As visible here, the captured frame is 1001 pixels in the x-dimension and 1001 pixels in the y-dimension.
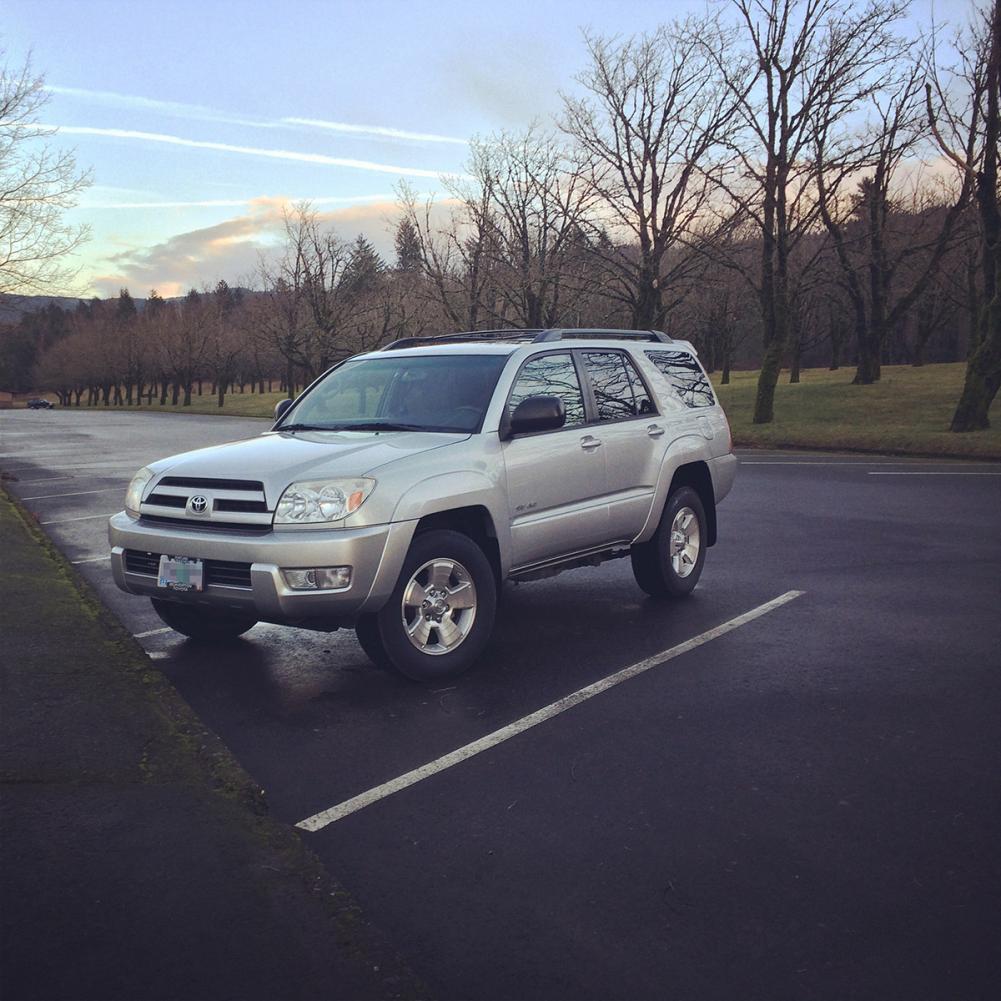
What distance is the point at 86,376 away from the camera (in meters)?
127

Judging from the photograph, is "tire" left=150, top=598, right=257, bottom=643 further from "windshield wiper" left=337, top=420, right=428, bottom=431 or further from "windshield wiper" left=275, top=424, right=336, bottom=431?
"windshield wiper" left=337, top=420, right=428, bottom=431

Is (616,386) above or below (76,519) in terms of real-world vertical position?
above

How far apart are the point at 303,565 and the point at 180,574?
83 cm

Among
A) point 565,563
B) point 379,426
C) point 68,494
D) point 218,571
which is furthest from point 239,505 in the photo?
point 68,494

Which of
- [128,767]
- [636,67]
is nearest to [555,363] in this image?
[128,767]

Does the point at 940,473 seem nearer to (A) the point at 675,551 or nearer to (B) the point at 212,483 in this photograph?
(A) the point at 675,551

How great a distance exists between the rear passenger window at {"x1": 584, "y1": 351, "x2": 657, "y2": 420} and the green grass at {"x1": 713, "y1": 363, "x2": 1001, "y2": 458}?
15500 mm

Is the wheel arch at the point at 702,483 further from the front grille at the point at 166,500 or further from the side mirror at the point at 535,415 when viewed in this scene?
the front grille at the point at 166,500

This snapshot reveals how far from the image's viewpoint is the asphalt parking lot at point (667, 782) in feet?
10.3

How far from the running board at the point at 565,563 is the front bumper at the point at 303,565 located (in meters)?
1.17

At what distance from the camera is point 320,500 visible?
5523 millimetres

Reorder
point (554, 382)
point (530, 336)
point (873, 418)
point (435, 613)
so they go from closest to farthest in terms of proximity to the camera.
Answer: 1. point (435, 613)
2. point (554, 382)
3. point (530, 336)
4. point (873, 418)

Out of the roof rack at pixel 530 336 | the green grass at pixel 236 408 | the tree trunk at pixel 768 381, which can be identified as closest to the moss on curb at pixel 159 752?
the roof rack at pixel 530 336

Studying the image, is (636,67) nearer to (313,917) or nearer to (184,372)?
(313,917)
